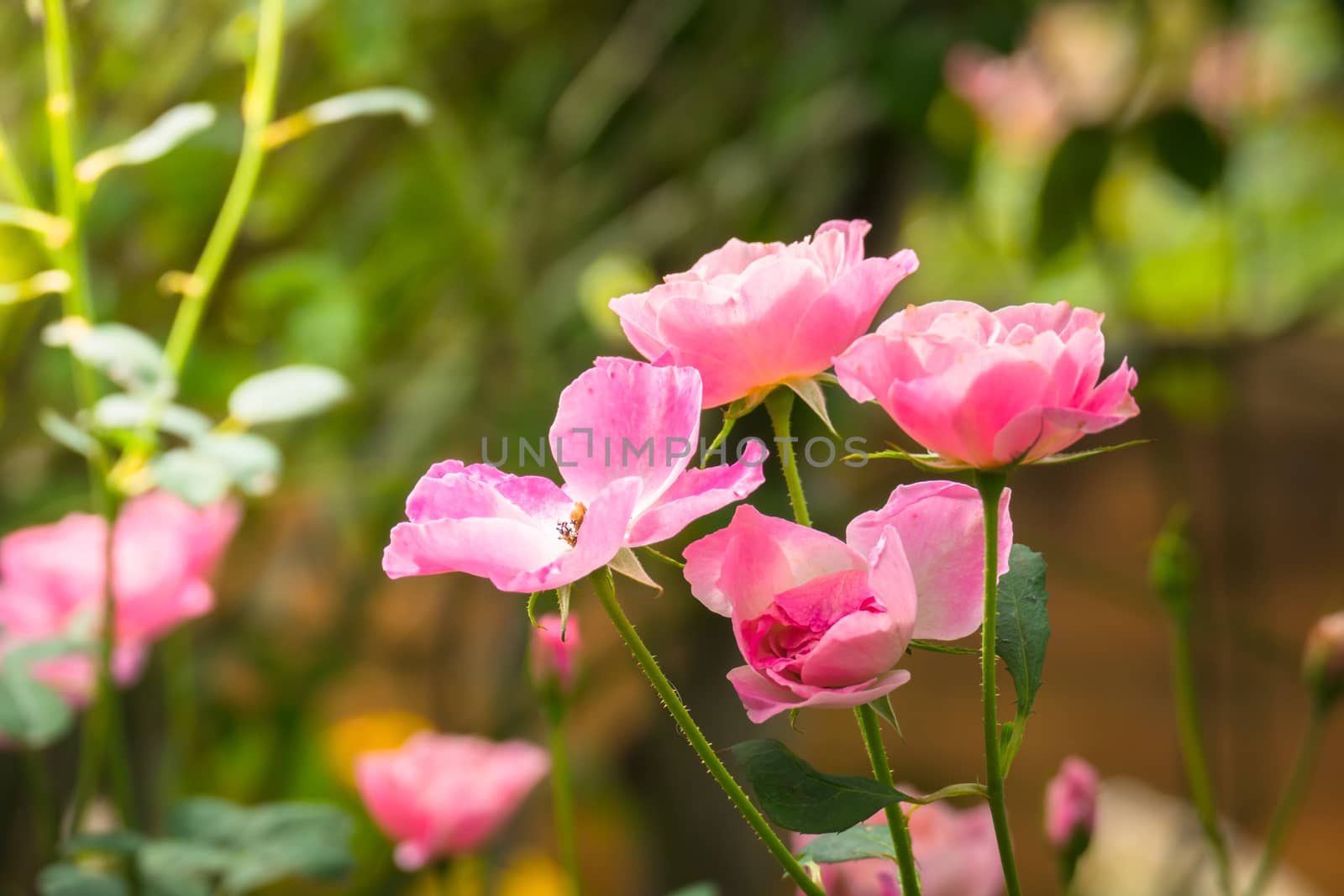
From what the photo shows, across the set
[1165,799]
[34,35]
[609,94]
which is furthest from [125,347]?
[1165,799]

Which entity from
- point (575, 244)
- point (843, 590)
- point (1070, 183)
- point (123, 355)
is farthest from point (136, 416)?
point (575, 244)

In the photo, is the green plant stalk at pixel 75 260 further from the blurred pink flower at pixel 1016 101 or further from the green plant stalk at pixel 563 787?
the blurred pink flower at pixel 1016 101

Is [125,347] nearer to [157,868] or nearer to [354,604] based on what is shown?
[157,868]

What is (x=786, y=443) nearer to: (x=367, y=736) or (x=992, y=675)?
(x=992, y=675)

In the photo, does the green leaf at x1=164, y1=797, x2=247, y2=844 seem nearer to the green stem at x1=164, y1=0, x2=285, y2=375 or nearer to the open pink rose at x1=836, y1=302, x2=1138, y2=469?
the green stem at x1=164, y1=0, x2=285, y2=375

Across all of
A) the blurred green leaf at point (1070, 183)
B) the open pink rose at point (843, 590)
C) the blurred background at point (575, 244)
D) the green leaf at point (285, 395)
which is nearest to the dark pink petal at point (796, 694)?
the open pink rose at point (843, 590)

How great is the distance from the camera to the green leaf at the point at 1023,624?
20cm

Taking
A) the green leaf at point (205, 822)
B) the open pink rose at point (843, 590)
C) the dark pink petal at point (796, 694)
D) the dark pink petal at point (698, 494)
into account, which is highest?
the dark pink petal at point (698, 494)

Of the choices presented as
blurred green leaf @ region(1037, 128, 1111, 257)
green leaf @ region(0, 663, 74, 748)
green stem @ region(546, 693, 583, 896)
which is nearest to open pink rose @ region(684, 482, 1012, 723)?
green stem @ region(546, 693, 583, 896)

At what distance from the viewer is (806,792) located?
18cm

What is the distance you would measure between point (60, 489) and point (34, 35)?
0.28 metres

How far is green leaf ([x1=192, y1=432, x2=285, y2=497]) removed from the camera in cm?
33

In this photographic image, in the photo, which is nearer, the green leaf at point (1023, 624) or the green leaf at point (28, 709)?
the green leaf at point (1023, 624)

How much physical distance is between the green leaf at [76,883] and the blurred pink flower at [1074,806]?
250 millimetres
